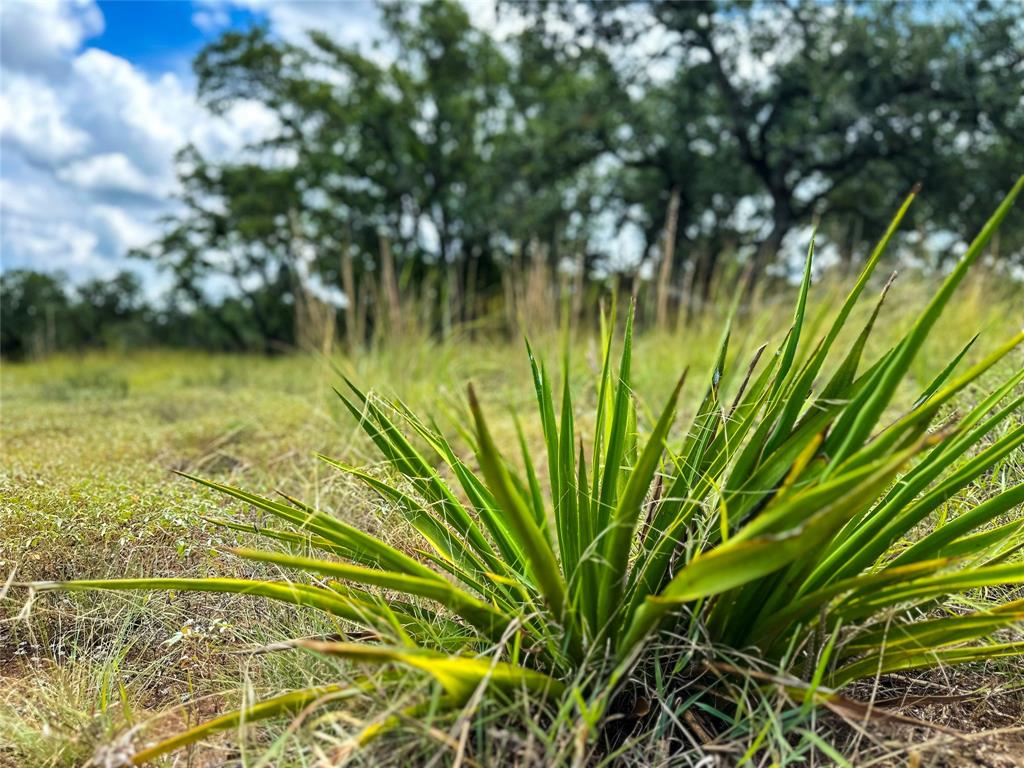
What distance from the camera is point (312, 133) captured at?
731 inches

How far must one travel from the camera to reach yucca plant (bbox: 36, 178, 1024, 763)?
3.20ft

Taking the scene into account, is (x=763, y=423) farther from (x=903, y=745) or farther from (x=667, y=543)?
(x=903, y=745)

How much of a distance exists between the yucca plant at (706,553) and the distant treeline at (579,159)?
339 cm

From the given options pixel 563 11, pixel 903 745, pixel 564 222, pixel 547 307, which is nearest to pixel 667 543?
pixel 903 745

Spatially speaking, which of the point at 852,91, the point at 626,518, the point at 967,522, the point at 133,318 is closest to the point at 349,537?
the point at 626,518

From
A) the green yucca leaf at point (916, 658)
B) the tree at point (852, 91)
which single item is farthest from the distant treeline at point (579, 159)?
the green yucca leaf at point (916, 658)

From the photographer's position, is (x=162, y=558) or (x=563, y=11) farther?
(x=563, y=11)

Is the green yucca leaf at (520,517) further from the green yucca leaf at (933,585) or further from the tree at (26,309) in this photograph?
the tree at (26,309)

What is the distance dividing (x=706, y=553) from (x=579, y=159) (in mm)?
12930

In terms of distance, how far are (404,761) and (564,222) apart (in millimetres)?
13748

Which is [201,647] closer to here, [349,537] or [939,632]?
[349,537]

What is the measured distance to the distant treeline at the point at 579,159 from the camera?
8.54 m

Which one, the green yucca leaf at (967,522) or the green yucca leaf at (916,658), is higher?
the green yucca leaf at (967,522)

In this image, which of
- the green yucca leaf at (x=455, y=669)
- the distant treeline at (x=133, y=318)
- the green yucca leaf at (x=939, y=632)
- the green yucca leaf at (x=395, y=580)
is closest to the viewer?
the green yucca leaf at (x=455, y=669)
